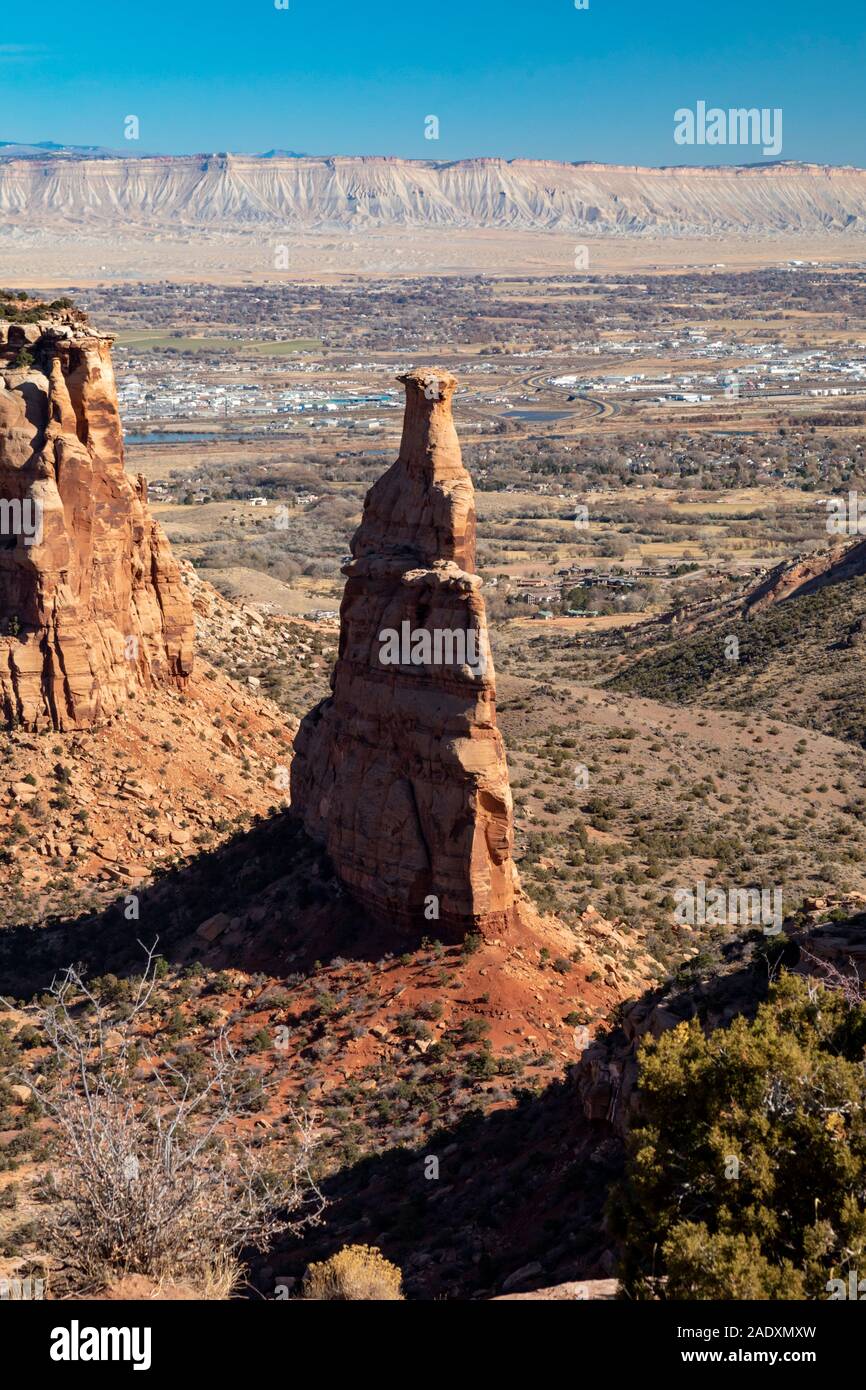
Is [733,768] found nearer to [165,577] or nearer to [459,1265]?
[165,577]

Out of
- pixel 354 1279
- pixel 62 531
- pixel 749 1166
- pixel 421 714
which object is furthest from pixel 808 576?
pixel 749 1166

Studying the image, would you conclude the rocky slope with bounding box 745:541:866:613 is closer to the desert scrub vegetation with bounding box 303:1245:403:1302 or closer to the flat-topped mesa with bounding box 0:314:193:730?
Answer: the flat-topped mesa with bounding box 0:314:193:730

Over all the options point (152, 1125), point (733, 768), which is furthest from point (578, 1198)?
point (733, 768)

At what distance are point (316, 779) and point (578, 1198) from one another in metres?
13.5

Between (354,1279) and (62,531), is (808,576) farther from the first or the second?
(354,1279)

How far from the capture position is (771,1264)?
16.4m

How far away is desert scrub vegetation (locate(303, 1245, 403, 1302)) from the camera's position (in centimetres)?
1880

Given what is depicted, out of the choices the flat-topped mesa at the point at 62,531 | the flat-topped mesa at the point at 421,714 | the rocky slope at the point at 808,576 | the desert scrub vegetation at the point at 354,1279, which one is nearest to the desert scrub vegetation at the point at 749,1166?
the desert scrub vegetation at the point at 354,1279

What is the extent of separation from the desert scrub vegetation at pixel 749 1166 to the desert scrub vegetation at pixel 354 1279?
3.18 metres

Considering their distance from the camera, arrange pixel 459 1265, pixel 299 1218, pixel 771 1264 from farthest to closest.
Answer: pixel 299 1218 → pixel 459 1265 → pixel 771 1264

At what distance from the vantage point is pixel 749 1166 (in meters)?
16.9

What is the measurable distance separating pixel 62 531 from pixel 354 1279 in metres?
23.3

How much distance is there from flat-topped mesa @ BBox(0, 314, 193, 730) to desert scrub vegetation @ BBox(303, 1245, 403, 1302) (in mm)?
21467

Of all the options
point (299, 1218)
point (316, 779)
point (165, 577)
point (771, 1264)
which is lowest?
point (299, 1218)
